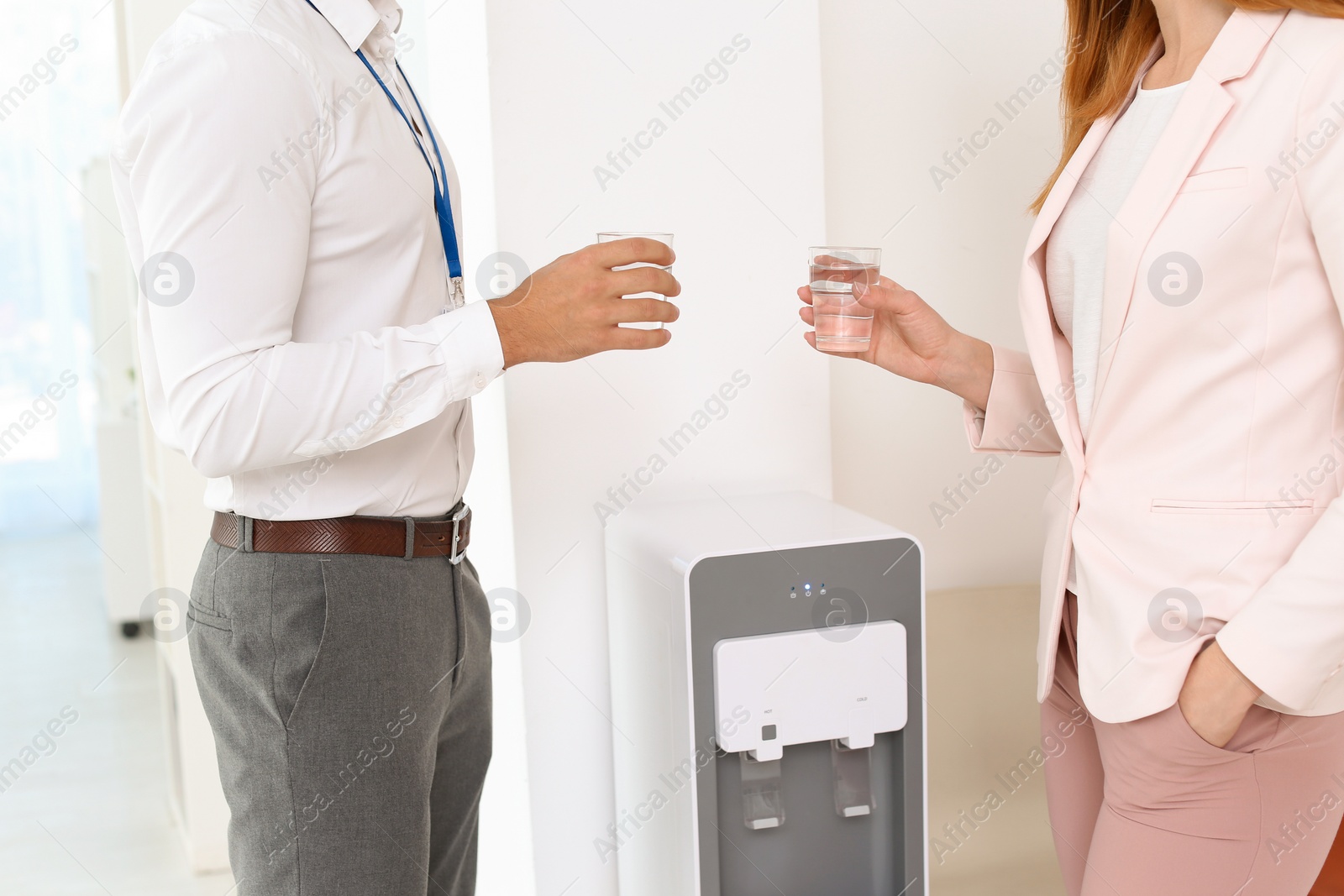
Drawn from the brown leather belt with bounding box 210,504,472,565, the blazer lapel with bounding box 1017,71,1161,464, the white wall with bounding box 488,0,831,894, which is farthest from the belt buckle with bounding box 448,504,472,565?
the blazer lapel with bounding box 1017,71,1161,464

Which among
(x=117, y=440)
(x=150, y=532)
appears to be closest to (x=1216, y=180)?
(x=150, y=532)

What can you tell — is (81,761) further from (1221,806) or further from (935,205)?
(1221,806)

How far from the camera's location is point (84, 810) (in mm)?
3297

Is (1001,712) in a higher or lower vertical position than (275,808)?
lower

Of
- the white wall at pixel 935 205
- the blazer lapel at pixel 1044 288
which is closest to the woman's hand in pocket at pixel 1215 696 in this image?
the blazer lapel at pixel 1044 288

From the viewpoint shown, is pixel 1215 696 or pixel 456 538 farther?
pixel 456 538

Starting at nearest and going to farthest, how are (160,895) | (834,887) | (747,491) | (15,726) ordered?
1. (834,887)
2. (747,491)
3. (160,895)
4. (15,726)

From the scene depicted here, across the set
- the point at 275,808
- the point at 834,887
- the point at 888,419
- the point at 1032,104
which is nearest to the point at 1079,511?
the point at 834,887

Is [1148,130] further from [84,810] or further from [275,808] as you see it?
[84,810]

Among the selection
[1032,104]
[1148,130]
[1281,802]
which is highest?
[1032,104]

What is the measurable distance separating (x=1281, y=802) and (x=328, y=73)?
54.0 inches

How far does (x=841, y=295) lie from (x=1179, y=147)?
46 cm

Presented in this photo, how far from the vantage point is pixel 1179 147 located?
117 centimetres

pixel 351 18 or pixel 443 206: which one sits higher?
pixel 351 18
